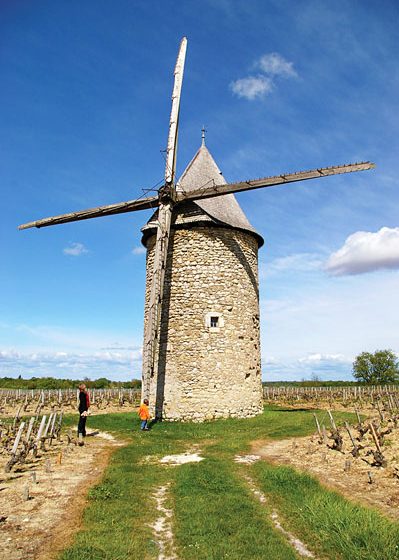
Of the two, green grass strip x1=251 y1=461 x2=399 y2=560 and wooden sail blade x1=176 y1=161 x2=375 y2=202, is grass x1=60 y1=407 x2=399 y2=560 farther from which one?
wooden sail blade x1=176 y1=161 x2=375 y2=202

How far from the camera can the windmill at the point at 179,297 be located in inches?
548

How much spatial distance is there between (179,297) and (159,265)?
1.53m

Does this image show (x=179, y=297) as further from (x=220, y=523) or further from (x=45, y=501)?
(x=220, y=523)

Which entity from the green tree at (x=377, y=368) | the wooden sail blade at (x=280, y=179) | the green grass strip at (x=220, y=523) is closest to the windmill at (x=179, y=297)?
the wooden sail blade at (x=280, y=179)

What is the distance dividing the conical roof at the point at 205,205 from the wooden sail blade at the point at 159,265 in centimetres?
71

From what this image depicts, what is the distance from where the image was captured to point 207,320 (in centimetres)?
1452

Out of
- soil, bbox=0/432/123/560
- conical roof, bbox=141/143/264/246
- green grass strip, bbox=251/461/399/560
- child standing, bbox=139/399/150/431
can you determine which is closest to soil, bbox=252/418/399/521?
green grass strip, bbox=251/461/399/560

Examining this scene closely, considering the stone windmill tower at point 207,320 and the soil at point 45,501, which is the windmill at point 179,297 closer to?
the stone windmill tower at point 207,320

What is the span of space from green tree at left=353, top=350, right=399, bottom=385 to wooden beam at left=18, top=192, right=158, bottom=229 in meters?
47.6

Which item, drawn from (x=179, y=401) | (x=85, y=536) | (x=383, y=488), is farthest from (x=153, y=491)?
(x=179, y=401)

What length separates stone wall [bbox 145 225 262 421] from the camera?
14.1 m

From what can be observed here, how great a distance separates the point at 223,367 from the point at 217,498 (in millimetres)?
8079

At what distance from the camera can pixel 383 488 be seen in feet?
21.2

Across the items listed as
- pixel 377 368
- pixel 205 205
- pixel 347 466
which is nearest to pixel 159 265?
pixel 205 205
